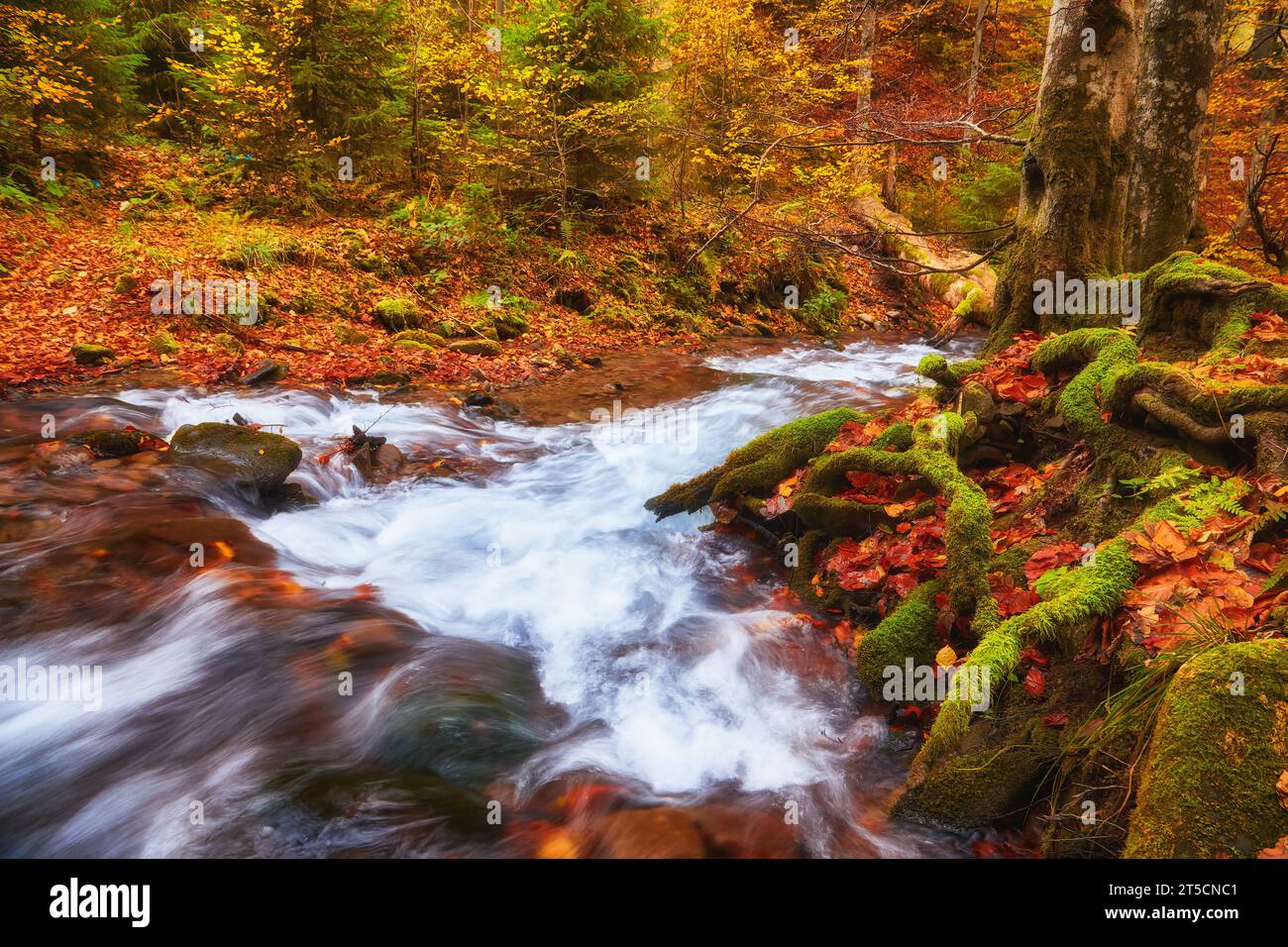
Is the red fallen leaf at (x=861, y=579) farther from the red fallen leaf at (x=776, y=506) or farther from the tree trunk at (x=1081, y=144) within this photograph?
the tree trunk at (x=1081, y=144)

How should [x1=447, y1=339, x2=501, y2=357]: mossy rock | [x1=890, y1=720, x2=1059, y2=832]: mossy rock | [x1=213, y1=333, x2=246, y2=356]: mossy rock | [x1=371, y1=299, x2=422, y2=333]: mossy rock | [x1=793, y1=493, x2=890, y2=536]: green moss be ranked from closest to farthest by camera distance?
1. [x1=890, y1=720, x2=1059, y2=832]: mossy rock
2. [x1=793, y1=493, x2=890, y2=536]: green moss
3. [x1=213, y1=333, x2=246, y2=356]: mossy rock
4. [x1=371, y1=299, x2=422, y2=333]: mossy rock
5. [x1=447, y1=339, x2=501, y2=357]: mossy rock

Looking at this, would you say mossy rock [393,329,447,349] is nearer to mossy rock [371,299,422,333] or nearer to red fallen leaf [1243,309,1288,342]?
mossy rock [371,299,422,333]

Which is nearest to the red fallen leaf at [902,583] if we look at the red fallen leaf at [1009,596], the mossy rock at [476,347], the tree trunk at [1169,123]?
the red fallen leaf at [1009,596]

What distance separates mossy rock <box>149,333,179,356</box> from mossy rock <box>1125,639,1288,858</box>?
11.1 metres

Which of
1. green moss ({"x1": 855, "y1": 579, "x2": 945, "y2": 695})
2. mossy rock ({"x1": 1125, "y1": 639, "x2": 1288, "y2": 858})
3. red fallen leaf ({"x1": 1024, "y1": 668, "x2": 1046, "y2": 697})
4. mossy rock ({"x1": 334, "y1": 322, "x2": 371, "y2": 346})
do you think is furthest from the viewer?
mossy rock ({"x1": 334, "y1": 322, "x2": 371, "y2": 346})

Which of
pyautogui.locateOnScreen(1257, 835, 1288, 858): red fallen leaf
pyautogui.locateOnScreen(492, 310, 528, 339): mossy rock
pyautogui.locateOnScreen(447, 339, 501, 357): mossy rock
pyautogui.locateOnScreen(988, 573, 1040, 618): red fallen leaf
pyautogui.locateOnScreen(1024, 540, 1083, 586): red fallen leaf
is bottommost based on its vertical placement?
pyautogui.locateOnScreen(1257, 835, 1288, 858): red fallen leaf

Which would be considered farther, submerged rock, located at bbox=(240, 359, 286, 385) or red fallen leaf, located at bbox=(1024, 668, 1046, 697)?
submerged rock, located at bbox=(240, 359, 286, 385)

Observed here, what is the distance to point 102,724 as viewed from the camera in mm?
4039

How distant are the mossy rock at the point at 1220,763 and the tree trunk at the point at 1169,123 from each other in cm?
536

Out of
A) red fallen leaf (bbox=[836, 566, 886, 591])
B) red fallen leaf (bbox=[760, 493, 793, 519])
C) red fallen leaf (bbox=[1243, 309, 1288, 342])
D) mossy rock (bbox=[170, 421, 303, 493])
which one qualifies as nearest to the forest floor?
mossy rock (bbox=[170, 421, 303, 493])

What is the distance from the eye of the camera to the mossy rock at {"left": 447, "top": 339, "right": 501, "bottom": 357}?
11625 millimetres

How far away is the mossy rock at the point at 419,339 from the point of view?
36.7 ft

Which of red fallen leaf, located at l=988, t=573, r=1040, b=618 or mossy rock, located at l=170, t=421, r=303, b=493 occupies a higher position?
mossy rock, located at l=170, t=421, r=303, b=493
